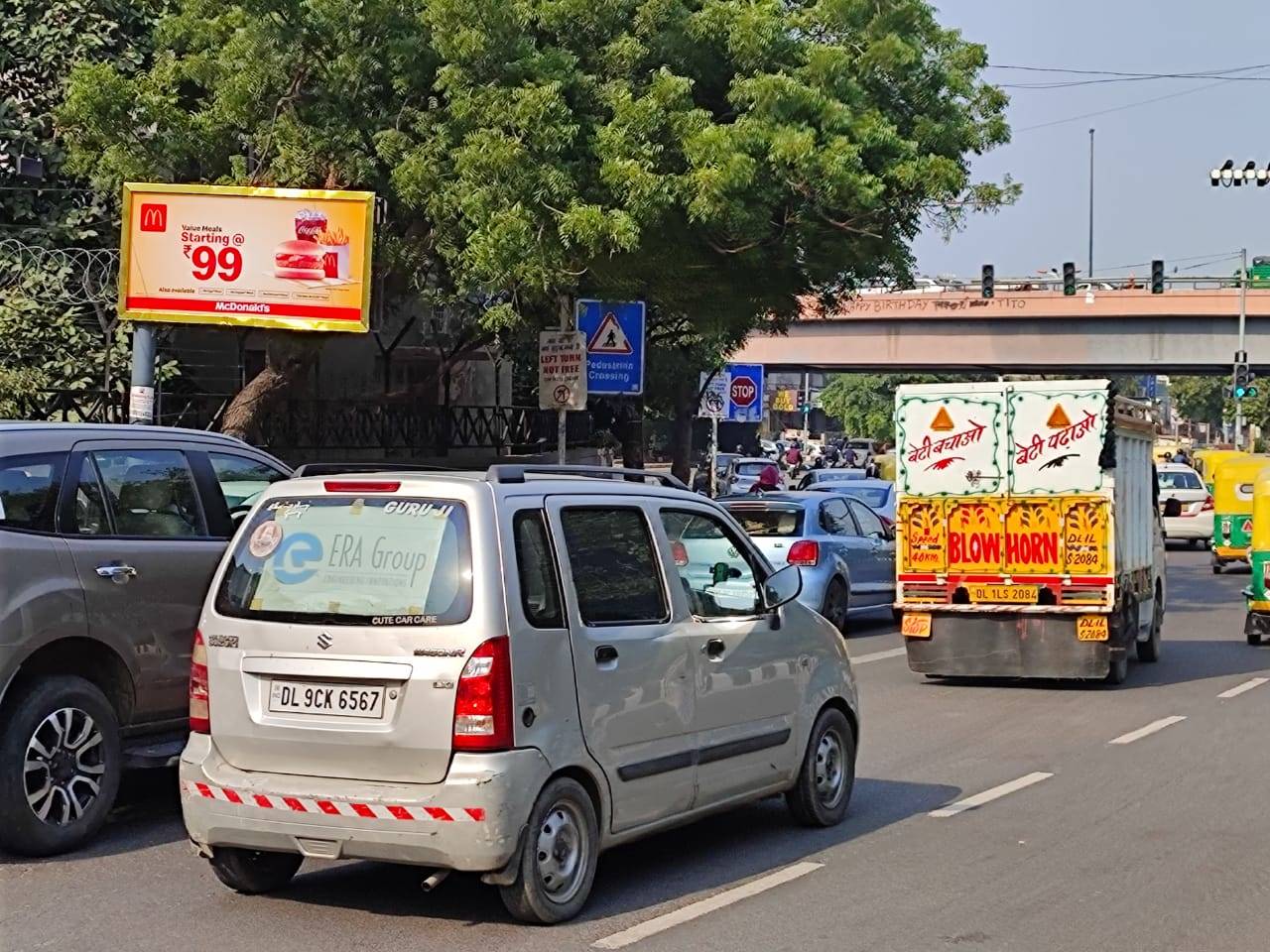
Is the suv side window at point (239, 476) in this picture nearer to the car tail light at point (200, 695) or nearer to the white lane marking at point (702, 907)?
the car tail light at point (200, 695)

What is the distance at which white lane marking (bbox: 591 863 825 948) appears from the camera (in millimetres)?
6594

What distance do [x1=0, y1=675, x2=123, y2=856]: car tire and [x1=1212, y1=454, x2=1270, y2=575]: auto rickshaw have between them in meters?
19.2

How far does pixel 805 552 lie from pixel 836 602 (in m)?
0.96

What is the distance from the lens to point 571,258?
702 inches

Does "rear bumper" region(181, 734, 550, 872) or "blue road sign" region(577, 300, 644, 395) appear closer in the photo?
"rear bumper" region(181, 734, 550, 872)

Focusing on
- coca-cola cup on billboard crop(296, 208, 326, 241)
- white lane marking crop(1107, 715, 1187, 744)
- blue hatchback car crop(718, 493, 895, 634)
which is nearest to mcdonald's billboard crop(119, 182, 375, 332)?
coca-cola cup on billboard crop(296, 208, 326, 241)

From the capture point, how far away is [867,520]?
20.5m

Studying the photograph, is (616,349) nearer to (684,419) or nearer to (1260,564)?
(1260,564)

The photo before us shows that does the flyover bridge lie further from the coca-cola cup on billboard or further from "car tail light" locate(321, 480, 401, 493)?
"car tail light" locate(321, 480, 401, 493)

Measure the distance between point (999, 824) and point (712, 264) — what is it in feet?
36.6

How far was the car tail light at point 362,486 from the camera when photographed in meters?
6.74

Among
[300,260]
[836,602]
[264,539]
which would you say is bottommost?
[836,602]

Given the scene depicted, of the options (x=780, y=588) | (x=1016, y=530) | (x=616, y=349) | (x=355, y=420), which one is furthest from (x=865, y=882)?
(x=355, y=420)

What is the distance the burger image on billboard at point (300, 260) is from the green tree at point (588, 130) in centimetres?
102
